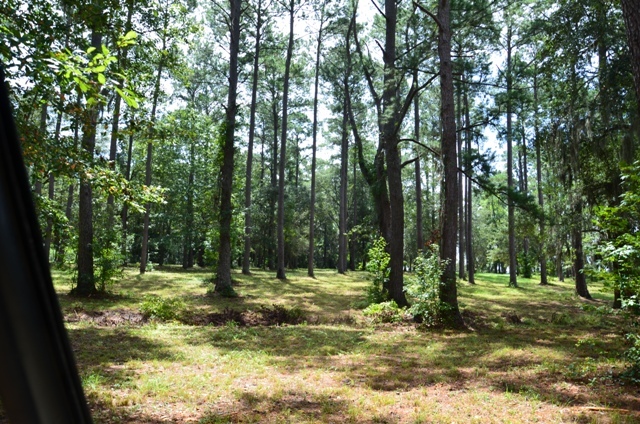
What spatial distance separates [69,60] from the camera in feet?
12.1

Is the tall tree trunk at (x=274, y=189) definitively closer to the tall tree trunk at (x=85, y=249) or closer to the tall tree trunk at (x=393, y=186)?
the tall tree trunk at (x=393, y=186)

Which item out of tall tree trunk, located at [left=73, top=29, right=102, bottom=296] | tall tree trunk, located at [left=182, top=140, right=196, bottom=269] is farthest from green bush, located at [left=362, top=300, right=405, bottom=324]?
tall tree trunk, located at [left=182, top=140, right=196, bottom=269]

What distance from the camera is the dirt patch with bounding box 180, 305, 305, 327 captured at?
1059 cm

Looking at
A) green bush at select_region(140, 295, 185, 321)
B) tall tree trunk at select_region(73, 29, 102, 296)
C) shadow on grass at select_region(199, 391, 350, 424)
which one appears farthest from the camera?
tall tree trunk at select_region(73, 29, 102, 296)

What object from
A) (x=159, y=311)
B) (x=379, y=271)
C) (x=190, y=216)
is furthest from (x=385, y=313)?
(x=190, y=216)

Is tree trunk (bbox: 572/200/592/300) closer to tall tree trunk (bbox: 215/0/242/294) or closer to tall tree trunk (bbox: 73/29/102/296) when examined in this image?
tall tree trunk (bbox: 215/0/242/294)

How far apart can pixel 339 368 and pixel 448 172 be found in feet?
19.5

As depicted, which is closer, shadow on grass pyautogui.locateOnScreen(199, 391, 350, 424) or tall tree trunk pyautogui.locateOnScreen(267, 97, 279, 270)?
shadow on grass pyautogui.locateOnScreen(199, 391, 350, 424)

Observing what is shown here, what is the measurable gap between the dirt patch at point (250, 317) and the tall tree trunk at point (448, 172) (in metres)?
3.95

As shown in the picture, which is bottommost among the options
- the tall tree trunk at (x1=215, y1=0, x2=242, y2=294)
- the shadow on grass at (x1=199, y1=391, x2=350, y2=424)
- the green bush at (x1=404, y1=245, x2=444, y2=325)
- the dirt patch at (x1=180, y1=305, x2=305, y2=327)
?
the dirt patch at (x1=180, y1=305, x2=305, y2=327)

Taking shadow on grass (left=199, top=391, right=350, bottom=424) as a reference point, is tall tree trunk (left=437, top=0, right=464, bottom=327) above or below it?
above

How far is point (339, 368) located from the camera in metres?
6.14

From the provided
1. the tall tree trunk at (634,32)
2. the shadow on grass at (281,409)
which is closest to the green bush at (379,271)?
the shadow on grass at (281,409)

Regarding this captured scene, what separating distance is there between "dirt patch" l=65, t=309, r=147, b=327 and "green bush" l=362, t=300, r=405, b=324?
5.71 metres
